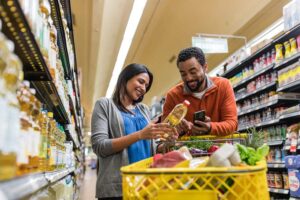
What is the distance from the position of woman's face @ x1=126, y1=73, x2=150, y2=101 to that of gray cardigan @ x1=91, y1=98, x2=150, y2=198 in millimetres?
128

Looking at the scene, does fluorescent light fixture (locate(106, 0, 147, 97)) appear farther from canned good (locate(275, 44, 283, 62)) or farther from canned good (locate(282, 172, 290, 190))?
canned good (locate(282, 172, 290, 190))

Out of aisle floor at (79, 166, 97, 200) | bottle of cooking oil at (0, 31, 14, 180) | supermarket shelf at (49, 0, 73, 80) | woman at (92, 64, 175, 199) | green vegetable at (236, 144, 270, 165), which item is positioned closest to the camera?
bottle of cooking oil at (0, 31, 14, 180)

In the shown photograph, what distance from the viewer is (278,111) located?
4.28 meters

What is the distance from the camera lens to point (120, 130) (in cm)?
177

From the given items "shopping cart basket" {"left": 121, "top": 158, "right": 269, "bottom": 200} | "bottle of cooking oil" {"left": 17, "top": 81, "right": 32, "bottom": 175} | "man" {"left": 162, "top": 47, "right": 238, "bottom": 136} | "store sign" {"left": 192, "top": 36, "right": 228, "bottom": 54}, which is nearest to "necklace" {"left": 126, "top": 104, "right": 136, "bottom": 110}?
"man" {"left": 162, "top": 47, "right": 238, "bottom": 136}

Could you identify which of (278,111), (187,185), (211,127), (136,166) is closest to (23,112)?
(136,166)

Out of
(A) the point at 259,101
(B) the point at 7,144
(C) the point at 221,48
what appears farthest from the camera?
(C) the point at 221,48

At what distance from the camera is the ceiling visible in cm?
605

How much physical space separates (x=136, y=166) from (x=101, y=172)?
84 cm

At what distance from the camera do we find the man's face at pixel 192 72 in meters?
1.76

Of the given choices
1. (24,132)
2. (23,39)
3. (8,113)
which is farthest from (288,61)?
(8,113)

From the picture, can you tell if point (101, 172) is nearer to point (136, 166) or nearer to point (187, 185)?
point (136, 166)

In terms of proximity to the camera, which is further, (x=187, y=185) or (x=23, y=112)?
(x=23, y=112)

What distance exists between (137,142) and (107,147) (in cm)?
21
